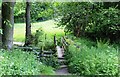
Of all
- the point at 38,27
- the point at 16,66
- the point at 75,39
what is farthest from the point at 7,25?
the point at 38,27

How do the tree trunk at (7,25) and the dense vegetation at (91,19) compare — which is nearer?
the tree trunk at (7,25)

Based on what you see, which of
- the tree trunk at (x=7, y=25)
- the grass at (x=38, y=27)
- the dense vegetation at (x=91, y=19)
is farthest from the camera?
the grass at (x=38, y=27)

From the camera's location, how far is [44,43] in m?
18.0

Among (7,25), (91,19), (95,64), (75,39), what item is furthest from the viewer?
(91,19)

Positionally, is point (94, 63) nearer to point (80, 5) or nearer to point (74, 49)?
point (74, 49)

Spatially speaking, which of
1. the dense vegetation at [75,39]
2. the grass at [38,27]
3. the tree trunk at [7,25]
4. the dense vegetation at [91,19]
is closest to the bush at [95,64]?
the dense vegetation at [75,39]

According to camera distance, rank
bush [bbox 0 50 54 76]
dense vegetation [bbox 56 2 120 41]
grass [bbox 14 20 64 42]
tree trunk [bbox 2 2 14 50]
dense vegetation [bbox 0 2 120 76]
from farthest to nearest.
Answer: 1. grass [bbox 14 20 64 42]
2. dense vegetation [bbox 56 2 120 41]
3. tree trunk [bbox 2 2 14 50]
4. dense vegetation [bbox 0 2 120 76]
5. bush [bbox 0 50 54 76]

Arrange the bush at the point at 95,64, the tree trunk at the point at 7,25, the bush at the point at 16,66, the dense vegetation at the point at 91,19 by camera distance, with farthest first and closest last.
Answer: the dense vegetation at the point at 91,19, the tree trunk at the point at 7,25, the bush at the point at 95,64, the bush at the point at 16,66

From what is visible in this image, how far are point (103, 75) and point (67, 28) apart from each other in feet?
40.4

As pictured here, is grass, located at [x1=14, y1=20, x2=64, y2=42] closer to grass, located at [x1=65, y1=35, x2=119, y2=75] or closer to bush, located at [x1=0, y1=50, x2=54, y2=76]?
grass, located at [x1=65, y1=35, x2=119, y2=75]

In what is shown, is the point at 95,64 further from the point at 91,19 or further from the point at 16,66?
the point at 91,19

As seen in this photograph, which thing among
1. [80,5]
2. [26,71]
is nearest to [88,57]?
[26,71]

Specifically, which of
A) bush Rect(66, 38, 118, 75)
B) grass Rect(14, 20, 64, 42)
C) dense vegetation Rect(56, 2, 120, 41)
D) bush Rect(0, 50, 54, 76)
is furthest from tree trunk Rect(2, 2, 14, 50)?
grass Rect(14, 20, 64, 42)

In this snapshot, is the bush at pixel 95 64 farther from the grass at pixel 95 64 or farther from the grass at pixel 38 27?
the grass at pixel 38 27
